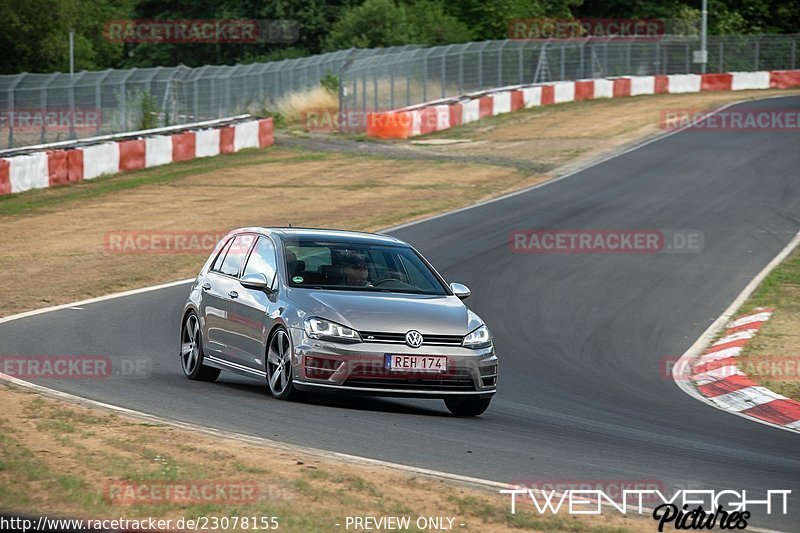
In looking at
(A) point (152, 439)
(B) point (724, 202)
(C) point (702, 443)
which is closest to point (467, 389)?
(C) point (702, 443)

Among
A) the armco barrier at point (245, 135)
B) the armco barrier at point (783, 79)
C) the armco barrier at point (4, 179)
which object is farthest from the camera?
the armco barrier at point (783, 79)

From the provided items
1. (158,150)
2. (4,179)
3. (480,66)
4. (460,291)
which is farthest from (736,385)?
(480,66)

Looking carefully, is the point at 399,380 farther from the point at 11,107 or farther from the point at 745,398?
the point at 11,107

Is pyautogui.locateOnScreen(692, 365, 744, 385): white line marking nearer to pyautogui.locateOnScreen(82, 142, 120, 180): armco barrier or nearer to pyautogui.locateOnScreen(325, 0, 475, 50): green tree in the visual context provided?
pyautogui.locateOnScreen(82, 142, 120, 180): armco barrier

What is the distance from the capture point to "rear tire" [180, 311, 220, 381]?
12289 millimetres

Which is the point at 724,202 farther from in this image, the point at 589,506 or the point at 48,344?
the point at 589,506

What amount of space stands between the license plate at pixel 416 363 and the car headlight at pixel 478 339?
29 centimetres

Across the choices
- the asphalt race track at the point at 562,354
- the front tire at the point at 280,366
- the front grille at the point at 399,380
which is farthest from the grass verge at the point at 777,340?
the front tire at the point at 280,366

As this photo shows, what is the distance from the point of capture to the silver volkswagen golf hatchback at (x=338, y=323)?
1039 centimetres

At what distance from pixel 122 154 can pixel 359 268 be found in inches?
893

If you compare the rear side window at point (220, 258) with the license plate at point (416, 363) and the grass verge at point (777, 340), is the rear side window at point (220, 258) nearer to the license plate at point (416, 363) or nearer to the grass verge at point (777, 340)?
the license plate at point (416, 363)

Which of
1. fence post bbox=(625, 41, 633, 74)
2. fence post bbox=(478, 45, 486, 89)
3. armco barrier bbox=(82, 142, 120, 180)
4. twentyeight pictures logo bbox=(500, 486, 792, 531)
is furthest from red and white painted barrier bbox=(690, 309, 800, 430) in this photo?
fence post bbox=(625, 41, 633, 74)

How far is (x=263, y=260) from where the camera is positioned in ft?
38.7

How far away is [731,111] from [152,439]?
40165 mm
